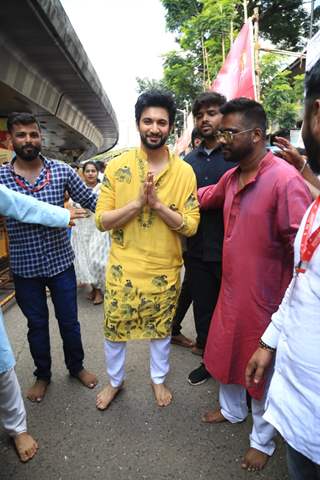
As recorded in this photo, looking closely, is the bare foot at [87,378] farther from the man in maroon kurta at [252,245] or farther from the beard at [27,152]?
the beard at [27,152]

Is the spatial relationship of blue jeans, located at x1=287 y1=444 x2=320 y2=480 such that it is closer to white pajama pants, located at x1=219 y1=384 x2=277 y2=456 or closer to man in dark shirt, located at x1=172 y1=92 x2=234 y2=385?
white pajama pants, located at x1=219 y1=384 x2=277 y2=456

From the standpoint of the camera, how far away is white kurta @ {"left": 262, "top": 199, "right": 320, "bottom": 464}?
0.99m

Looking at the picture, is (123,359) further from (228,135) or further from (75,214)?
(228,135)

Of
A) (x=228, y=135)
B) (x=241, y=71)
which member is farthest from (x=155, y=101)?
(x=241, y=71)

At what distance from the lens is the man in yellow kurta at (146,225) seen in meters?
2.00

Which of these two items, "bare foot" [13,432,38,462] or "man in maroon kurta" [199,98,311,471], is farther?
"bare foot" [13,432,38,462]

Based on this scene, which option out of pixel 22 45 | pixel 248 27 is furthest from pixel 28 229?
pixel 248 27

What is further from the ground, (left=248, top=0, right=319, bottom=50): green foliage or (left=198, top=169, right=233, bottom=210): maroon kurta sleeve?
(left=248, top=0, right=319, bottom=50): green foliage

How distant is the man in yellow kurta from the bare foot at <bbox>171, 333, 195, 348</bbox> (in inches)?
40.2

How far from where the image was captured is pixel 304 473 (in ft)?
3.69

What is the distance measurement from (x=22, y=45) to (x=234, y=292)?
4.02m

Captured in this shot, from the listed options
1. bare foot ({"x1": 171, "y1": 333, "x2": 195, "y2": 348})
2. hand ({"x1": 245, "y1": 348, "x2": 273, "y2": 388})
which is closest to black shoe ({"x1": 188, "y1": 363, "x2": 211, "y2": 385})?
bare foot ({"x1": 171, "y1": 333, "x2": 195, "y2": 348})

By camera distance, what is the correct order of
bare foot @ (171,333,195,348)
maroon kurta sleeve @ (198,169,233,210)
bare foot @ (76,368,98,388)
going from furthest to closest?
1. bare foot @ (171,333,195,348)
2. bare foot @ (76,368,98,388)
3. maroon kurta sleeve @ (198,169,233,210)

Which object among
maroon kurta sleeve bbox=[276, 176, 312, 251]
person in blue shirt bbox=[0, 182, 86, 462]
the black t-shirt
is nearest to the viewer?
maroon kurta sleeve bbox=[276, 176, 312, 251]
